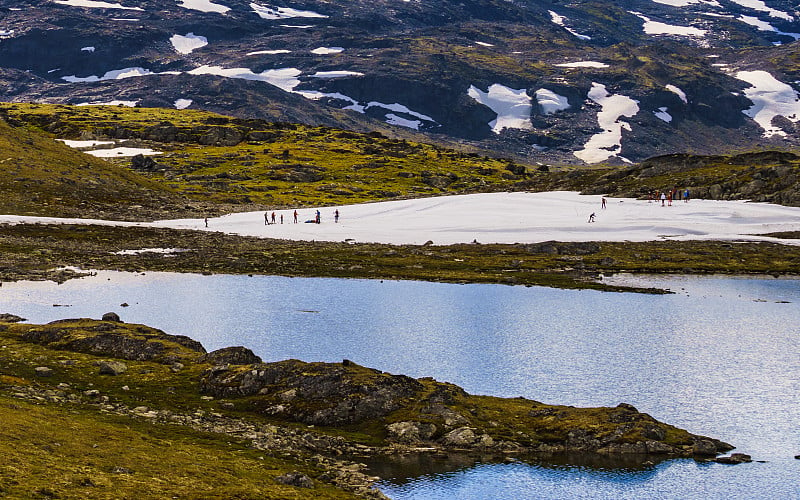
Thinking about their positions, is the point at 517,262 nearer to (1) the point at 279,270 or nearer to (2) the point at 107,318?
(1) the point at 279,270

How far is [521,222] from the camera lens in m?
141

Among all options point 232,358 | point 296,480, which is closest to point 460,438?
point 296,480

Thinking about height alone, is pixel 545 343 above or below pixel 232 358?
below

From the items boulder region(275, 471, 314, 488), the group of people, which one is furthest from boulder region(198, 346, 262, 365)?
the group of people

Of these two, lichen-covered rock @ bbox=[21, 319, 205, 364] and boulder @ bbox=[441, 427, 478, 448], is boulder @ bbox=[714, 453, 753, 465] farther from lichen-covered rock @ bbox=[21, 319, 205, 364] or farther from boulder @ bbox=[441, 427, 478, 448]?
lichen-covered rock @ bbox=[21, 319, 205, 364]

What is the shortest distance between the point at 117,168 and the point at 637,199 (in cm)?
10855

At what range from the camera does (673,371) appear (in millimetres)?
54625

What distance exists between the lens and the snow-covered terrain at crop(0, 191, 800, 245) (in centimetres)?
12900

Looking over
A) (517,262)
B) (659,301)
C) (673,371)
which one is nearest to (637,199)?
(517,262)

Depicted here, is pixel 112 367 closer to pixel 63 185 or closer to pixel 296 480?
pixel 296 480

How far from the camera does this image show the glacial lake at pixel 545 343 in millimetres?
34625

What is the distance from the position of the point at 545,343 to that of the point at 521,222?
7949 cm

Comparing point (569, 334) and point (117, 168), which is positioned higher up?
point (117, 168)

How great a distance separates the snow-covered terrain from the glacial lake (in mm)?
31439
